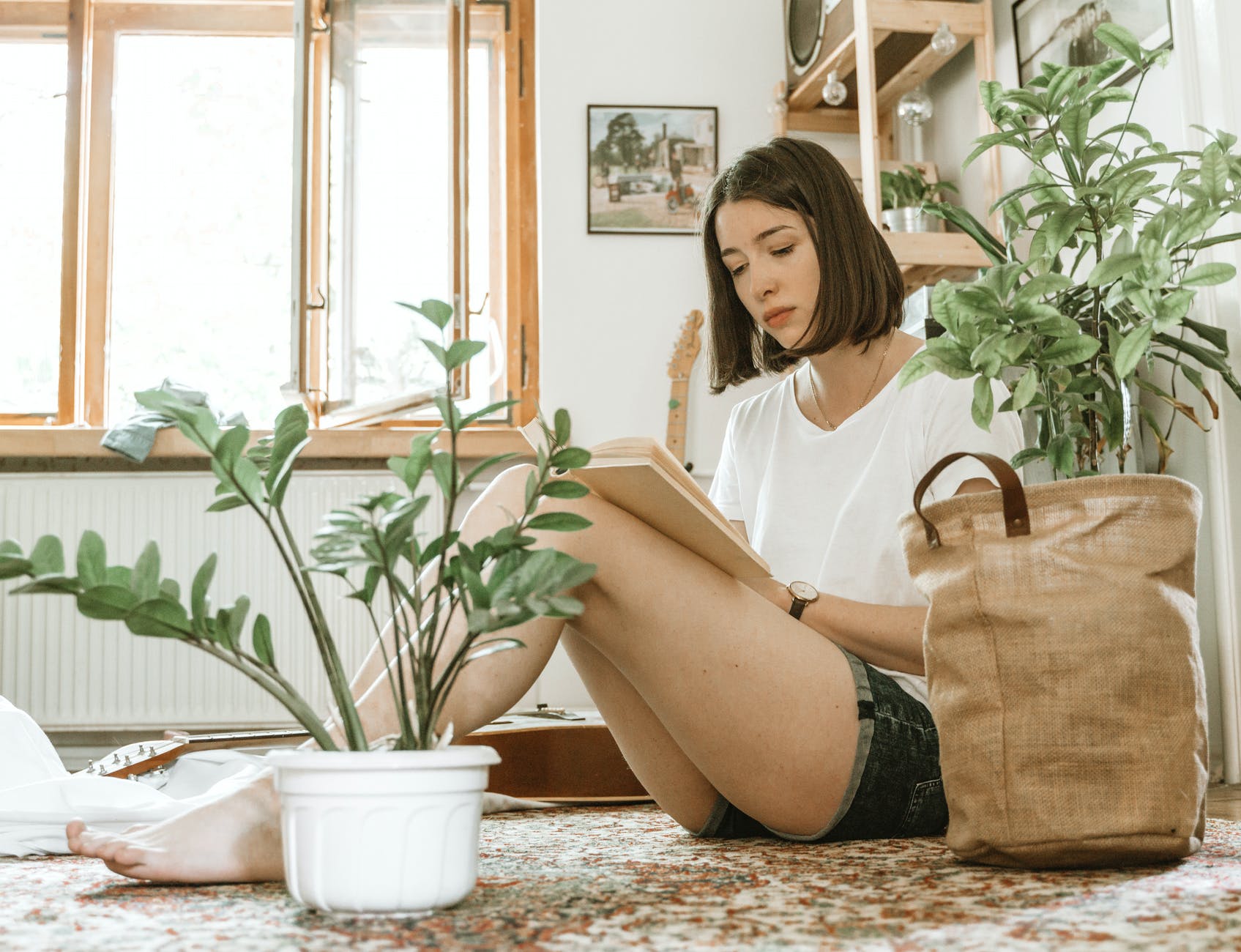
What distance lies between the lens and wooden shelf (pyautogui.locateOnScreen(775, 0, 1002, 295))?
2531 millimetres

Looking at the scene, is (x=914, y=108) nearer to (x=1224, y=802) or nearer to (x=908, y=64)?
(x=908, y=64)

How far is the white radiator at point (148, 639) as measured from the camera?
295cm

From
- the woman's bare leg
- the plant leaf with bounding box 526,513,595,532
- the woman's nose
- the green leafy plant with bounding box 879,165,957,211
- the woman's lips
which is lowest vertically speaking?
the woman's bare leg

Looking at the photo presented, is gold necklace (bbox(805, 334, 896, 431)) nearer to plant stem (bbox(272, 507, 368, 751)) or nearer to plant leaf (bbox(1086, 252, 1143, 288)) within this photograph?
plant leaf (bbox(1086, 252, 1143, 288))

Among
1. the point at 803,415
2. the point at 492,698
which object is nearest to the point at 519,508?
the point at 492,698

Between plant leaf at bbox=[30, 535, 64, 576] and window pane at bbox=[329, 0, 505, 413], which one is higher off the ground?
window pane at bbox=[329, 0, 505, 413]

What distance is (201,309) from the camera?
3.30 metres

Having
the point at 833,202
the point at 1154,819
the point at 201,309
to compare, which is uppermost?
the point at 201,309

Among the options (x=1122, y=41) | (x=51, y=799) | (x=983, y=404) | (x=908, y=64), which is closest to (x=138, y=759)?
(x=51, y=799)

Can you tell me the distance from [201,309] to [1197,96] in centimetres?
245

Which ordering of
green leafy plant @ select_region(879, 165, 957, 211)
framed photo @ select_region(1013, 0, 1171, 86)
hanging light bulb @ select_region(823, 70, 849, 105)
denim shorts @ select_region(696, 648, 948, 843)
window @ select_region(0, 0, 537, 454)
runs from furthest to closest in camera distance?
window @ select_region(0, 0, 537, 454) → hanging light bulb @ select_region(823, 70, 849, 105) → green leafy plant @ select_region(879, 165, 957, 211) → framed photo @ select_region(1013, 0, 1171, 86) → denim shorts @ select_region(696, 648, 948, 843)

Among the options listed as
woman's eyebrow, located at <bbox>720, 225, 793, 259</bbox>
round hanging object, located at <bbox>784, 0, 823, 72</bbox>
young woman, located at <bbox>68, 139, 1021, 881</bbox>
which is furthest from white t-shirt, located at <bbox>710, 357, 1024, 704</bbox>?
round hanging object, located at <bbox>784, 0, 823, 72</bbox>

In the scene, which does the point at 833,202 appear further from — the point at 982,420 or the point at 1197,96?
the point at 1197,96

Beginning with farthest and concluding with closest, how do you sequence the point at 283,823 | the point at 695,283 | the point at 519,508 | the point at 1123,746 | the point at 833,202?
the point at 695,283
the point at 833,202
the point at 519,508
the point at 1123,746
the point at 283,823
